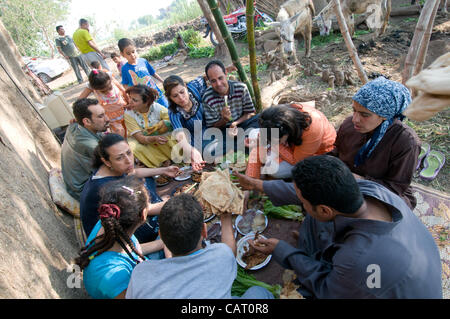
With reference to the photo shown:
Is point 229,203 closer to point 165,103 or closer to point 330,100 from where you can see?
point 165,103

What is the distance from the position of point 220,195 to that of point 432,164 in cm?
272

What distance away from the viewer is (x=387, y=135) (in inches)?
85.7

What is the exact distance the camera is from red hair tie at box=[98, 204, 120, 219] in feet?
5.58

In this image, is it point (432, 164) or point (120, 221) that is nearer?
point (120, 221)

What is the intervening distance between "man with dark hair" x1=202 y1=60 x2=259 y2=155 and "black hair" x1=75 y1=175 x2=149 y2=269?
2073 millimetres

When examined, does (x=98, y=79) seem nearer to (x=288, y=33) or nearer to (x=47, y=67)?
(x=288, y=33)

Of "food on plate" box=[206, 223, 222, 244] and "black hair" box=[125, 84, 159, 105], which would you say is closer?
"food on plate" box=[206, 223, 222, 244]

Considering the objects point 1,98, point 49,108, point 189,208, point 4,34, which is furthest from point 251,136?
point 4,34

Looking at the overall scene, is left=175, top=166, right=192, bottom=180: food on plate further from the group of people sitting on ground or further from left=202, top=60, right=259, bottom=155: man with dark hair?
left=202, top=60, right=259, bottom=155: man with dark hair

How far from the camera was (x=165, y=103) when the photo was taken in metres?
4.93

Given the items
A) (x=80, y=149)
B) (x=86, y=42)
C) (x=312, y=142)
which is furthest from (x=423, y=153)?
(x=86, y=42)

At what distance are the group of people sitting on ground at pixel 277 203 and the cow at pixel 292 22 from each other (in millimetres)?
3989

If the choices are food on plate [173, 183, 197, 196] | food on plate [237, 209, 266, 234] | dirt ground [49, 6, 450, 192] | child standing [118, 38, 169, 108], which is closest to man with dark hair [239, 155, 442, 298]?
food on plate [237, 209, 266, 234]
